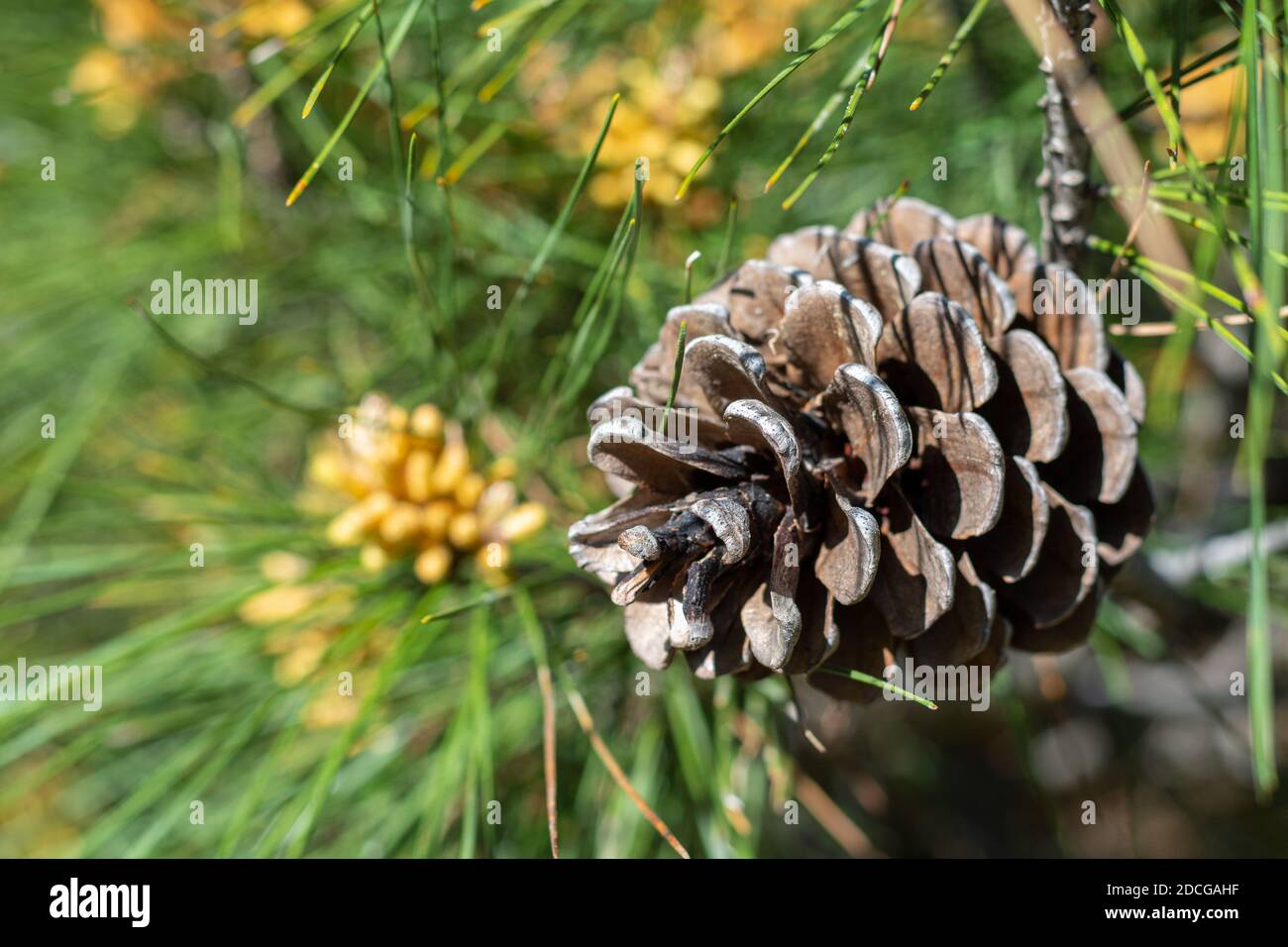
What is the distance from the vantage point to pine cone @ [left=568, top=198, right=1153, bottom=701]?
1.34ft

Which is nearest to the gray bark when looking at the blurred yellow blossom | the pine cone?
the pine cone

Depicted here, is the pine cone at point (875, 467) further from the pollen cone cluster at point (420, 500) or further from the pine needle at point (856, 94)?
the pollen cone cluster at point (420, 500)

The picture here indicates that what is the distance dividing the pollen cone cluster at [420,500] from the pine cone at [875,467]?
0.56ft

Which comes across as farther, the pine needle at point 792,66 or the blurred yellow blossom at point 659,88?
the blurred yellow blossom at point 659,88

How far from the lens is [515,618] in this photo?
67cm

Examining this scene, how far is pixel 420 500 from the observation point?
61cm

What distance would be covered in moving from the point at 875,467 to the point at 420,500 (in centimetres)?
31

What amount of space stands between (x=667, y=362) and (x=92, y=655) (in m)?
0.40

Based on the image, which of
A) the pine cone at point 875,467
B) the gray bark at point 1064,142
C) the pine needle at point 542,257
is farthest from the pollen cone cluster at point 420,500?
the gray bark at point 1064,142

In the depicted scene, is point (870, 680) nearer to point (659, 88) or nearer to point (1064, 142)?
point (1064, 142)

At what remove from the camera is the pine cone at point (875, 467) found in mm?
408

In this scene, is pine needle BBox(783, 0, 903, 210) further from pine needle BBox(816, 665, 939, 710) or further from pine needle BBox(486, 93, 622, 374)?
pine needle BBox(816, 665, 939, 710)

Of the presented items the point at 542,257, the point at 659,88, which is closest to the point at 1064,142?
the point at 542,257
